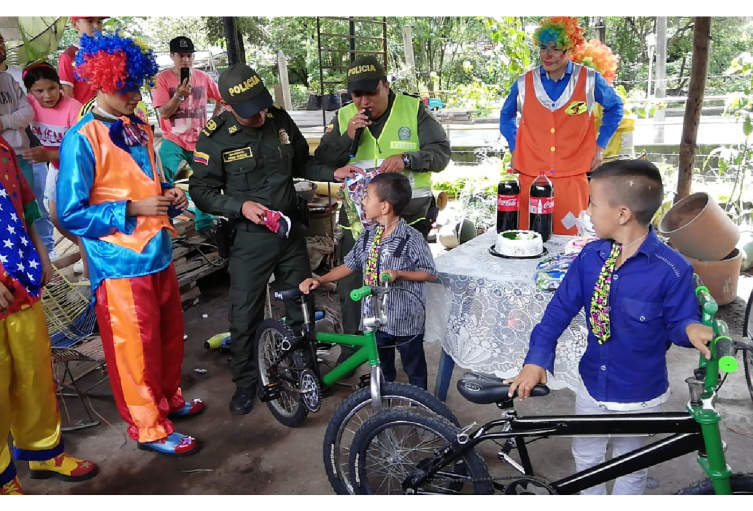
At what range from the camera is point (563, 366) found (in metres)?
3.14

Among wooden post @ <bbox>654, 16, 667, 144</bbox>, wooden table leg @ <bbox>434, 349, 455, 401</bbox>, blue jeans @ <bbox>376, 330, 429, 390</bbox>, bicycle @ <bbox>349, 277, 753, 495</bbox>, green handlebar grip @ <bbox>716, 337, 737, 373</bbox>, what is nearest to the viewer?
green handlebar grip @ <bbox>716, 337, 737, 373</bbox>

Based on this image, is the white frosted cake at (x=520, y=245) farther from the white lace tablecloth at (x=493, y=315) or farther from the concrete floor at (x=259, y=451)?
the concrete floor at (x=259, y=451)

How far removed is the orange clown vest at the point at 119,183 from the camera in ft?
10.0

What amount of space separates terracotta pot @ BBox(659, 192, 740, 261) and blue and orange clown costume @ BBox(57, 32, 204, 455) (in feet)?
12.5

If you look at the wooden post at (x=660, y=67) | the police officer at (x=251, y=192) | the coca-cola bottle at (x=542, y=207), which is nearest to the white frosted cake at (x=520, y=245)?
the coca-cola bottle at (x=542, y=207)

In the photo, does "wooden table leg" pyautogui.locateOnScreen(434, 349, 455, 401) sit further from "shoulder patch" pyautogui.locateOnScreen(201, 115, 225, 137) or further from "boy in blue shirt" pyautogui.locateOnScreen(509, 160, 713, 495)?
"shoulder patch" pyautogui.locateOnScreen(201, 115, 225, 137)

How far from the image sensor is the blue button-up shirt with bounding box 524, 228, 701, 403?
2.08m

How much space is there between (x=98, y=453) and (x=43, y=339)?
0.92 m

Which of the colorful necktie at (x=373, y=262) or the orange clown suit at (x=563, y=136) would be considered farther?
the orange clown suit at (x=563, y=136)

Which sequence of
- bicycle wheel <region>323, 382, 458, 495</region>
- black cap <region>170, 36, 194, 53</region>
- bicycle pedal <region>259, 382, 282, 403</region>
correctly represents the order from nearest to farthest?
bicycle wheel <region>323, 382, 458, 495</region>, bicycle pedal <region>259, 382, 282, 403</region>, black cap <region>170, 36, 194, 53</region>

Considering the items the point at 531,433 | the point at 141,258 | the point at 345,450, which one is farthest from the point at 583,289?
the point at 141,258

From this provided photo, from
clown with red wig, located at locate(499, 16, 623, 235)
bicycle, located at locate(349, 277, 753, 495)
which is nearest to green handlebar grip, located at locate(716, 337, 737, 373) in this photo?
bicycle, located at locate(349, 277, 753, 495)

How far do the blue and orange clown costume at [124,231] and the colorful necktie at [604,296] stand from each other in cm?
221

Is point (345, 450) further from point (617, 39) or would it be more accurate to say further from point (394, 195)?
point (617, 39)
